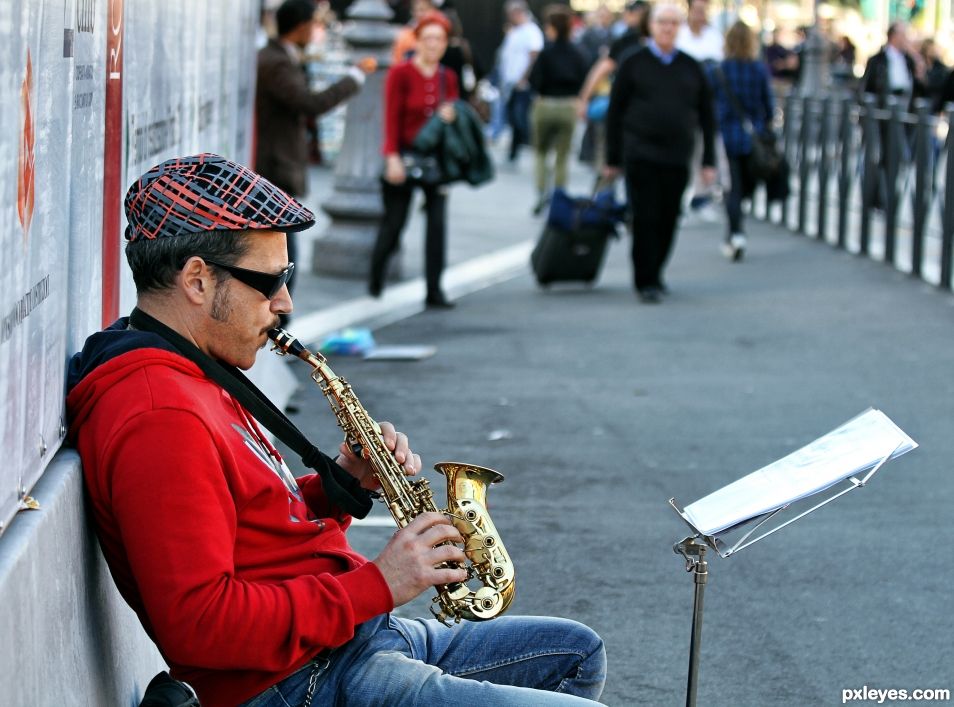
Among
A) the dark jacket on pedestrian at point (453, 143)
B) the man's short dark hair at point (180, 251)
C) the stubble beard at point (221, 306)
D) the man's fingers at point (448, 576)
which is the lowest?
the man's fingers at point (448, 576)

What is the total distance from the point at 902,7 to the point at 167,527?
21.5m

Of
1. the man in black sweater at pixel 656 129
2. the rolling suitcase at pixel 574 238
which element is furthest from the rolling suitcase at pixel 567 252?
the man in black sweater at pixel 656 129

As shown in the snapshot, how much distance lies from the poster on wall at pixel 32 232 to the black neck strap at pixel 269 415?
201 millimetres

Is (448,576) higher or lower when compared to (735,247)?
higher

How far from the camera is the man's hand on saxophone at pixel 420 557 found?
273 centimetres

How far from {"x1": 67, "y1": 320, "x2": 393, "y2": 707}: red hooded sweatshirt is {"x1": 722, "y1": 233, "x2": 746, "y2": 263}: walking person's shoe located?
10967 millimetres

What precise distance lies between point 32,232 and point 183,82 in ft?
9.15

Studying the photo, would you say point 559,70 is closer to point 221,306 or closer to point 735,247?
point 735,247

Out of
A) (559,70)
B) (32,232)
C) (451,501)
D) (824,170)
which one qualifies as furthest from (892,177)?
(32,232)

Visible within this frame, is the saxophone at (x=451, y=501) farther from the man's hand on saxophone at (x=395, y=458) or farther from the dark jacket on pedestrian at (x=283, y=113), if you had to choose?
the dark jacket on pedestrian at (x=283, y=113)

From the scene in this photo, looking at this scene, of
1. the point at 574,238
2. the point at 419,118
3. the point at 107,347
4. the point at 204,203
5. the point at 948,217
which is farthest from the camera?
the point at 574,238

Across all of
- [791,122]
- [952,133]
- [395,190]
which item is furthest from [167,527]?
[791,122]

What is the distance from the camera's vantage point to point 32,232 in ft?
8.80

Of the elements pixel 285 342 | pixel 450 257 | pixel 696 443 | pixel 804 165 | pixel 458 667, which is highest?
pixel 285 342
